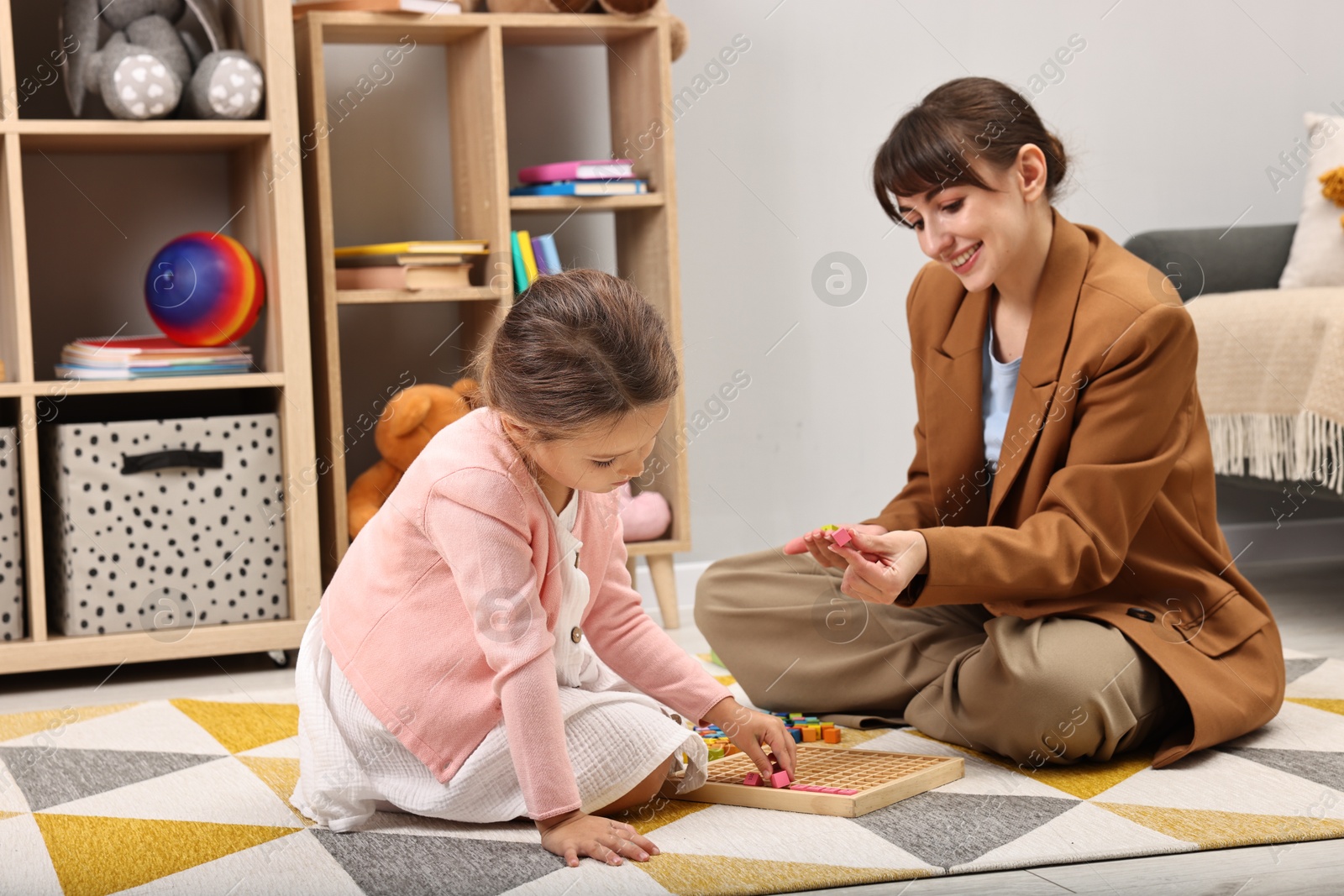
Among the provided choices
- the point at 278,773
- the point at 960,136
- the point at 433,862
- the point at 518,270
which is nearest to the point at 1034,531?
the point at 960,136

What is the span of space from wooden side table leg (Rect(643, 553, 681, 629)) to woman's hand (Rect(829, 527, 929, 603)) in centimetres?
90

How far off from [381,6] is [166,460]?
71 cm

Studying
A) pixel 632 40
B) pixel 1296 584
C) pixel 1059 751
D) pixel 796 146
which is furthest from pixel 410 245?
pixel 1296 584

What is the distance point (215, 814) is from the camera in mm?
1205

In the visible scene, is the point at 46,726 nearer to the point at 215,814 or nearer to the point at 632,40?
the point at 215,814

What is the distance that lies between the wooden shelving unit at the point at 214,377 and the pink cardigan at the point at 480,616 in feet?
2.59

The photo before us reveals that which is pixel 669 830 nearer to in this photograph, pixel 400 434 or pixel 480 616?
pixel 480 616

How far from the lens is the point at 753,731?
46.0 inches

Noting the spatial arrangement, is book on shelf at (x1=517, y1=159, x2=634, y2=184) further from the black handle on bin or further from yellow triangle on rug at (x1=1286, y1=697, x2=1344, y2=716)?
yellow triangle on rug at (x1=1286, y1=697, x2=1344, y2=716)

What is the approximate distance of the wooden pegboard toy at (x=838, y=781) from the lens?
1150 millimetres

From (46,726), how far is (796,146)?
1510 mm

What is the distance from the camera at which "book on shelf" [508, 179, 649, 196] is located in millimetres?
2041

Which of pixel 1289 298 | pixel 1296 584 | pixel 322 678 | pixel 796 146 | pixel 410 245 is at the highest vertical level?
pixel 796 146

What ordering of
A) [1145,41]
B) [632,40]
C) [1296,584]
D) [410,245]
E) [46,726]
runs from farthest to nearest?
[1145,41], [1296,584], [632,40], [410,245], [46,726]
